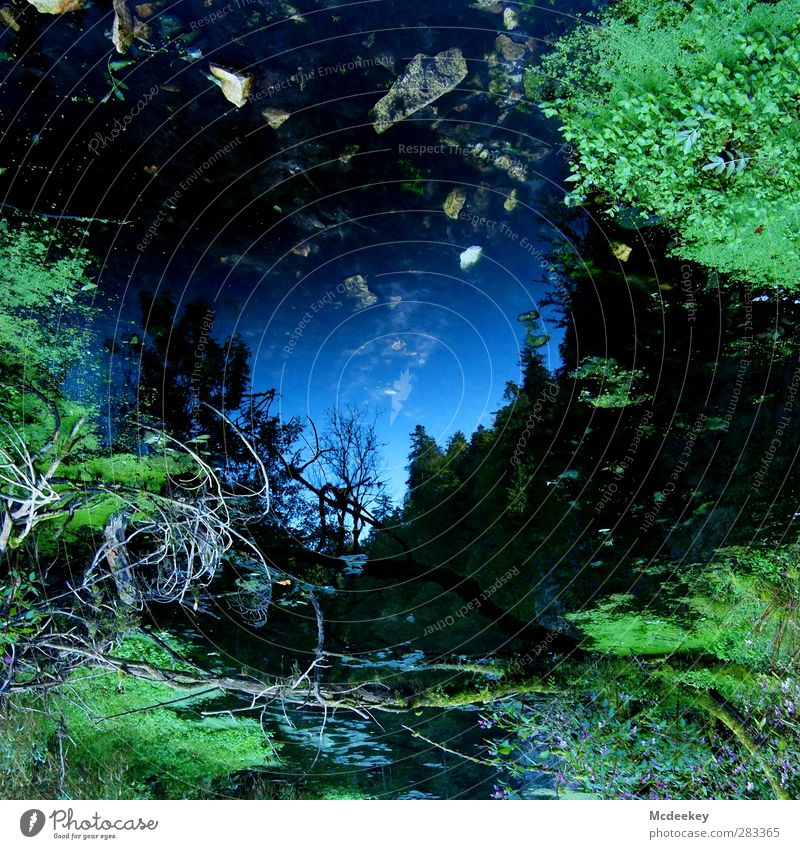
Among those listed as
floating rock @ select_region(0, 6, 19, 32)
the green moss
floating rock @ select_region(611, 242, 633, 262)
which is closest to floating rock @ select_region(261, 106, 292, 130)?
floating rock @ select_region(0, 6, 19, 32)

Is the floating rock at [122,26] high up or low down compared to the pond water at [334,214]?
up

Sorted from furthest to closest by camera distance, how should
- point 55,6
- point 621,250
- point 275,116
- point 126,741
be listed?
1. point 621,250
2. point 126,741
3. point 275,116
4. point 55,6

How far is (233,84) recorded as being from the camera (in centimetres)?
313

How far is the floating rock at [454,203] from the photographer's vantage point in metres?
3.35

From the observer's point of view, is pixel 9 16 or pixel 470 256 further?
pixel 470 256

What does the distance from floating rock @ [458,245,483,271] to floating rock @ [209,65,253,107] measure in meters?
1.46

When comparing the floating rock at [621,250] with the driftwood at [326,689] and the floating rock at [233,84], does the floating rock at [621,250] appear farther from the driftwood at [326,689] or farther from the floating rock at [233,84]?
the driftwood at [326,689]

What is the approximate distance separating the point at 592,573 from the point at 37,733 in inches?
127

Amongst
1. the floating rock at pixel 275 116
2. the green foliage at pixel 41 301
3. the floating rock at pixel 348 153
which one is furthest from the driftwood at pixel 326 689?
the floating rock at pixel 275 116

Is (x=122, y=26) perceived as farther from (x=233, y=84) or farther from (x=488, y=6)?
(x=488, y=6)

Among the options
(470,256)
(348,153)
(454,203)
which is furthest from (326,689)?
(348,153)

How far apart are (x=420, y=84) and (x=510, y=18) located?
1.94 ft

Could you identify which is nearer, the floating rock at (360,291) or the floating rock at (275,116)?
the floating rock at (275,116)

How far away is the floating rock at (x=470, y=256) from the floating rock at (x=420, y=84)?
798mm
